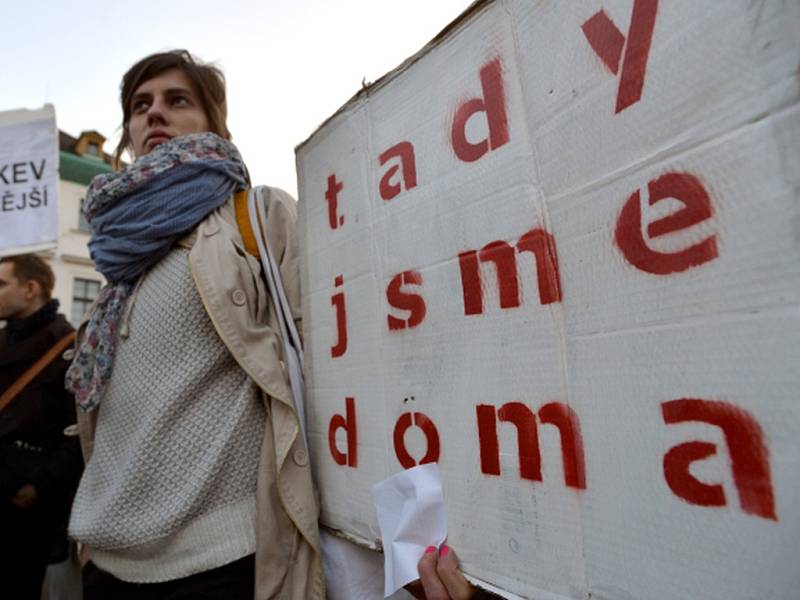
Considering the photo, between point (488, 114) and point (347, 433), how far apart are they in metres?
0.61

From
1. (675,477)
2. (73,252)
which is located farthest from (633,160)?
(73,252)

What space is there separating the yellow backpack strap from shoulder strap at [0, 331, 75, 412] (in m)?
1.16

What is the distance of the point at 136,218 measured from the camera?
1173 mm

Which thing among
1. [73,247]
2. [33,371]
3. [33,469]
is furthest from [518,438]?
[73,247]

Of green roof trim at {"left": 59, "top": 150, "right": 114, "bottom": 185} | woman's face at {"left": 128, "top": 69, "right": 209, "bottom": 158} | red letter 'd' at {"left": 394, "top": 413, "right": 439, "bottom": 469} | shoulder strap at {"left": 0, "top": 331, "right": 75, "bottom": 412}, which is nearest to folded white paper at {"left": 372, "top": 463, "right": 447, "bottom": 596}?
red letter 'd' at {"left": 394, "top": 413, "right": 439, "bottom": 469}

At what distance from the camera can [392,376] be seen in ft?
2.92

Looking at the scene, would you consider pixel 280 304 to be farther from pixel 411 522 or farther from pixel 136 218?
pixel 411 522

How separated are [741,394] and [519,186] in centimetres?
36

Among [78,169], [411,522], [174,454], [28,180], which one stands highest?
[78,169]

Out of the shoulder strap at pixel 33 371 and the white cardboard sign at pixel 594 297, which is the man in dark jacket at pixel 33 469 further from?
the white cardboard sign at pixel 594 297

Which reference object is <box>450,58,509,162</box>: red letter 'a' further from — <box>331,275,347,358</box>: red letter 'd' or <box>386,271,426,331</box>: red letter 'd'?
<box>331,275,347,358</box>: red letter 'd'

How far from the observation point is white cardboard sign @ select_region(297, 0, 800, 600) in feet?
1.52

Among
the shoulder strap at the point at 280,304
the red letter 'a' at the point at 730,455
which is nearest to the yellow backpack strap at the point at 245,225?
the shoulder strap at the point at 280,304

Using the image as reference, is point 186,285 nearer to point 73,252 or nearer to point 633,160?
point 633,160
